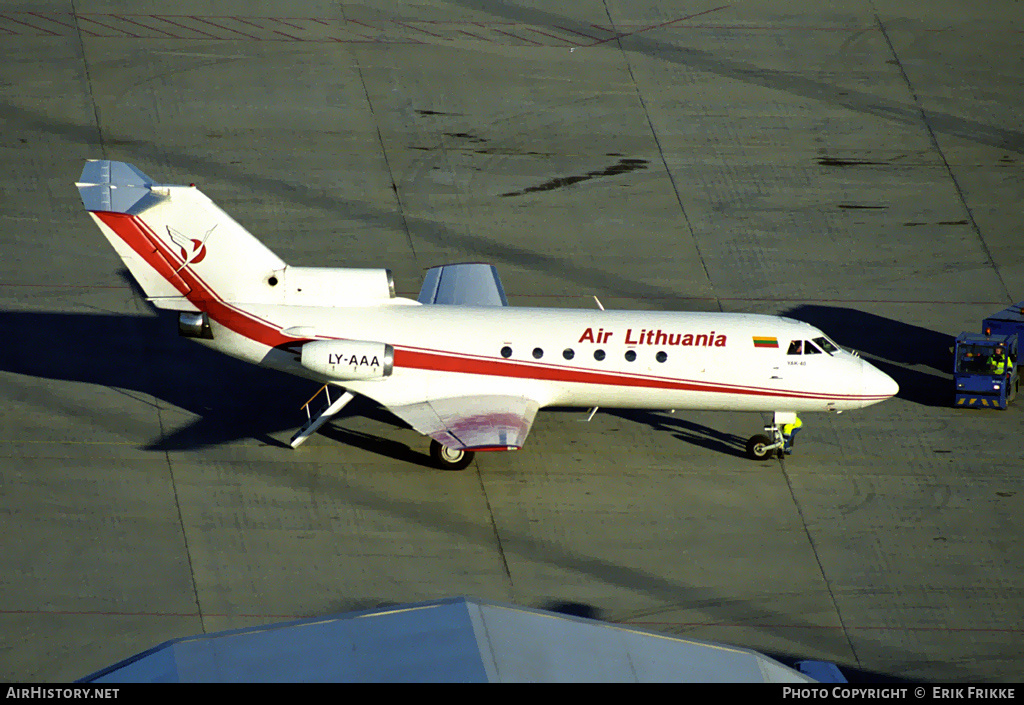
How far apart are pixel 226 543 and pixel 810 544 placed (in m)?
10.4

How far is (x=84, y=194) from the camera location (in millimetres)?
24672

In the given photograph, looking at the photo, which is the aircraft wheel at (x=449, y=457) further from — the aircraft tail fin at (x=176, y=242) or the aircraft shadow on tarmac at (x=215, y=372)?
the aircraft tail fin at (x=176, y=242)

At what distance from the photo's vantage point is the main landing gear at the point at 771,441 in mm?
26406

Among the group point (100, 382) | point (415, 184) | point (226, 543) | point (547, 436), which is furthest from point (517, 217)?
point (226, 543)

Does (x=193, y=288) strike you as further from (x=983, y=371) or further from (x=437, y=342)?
(x=983, y=371)

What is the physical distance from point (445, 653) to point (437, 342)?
12.3 metres

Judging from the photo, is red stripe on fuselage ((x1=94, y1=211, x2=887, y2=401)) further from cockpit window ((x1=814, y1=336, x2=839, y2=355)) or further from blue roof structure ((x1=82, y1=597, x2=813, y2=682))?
blue roof structure ((x1=82, y1=597, x2=813, y2=682))

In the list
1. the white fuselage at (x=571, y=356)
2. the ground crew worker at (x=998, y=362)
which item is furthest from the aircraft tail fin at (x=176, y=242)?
the ground crew worker at (x=998, y=362)

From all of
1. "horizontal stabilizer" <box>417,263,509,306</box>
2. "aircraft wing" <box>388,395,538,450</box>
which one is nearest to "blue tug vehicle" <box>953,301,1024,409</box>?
"aircraft wing" <box>388,395,538,450</box>

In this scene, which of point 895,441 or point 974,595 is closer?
point 974,595

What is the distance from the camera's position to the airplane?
83.1 ft

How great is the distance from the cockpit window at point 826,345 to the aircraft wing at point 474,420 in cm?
575

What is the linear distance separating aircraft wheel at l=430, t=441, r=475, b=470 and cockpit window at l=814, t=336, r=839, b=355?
23.5ft

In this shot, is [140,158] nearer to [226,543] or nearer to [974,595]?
[226,543]
